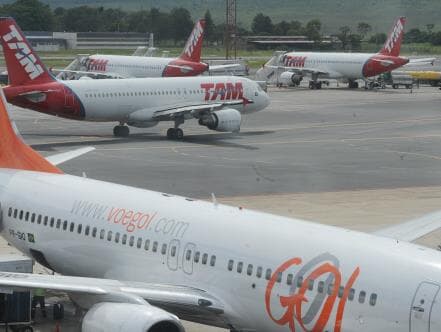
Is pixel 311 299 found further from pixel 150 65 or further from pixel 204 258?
pixel 150 65

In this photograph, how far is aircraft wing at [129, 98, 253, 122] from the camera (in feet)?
237

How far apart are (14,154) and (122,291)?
10642 millimetres

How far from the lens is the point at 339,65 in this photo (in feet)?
426

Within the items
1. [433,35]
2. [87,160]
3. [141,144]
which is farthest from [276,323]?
[433,35]

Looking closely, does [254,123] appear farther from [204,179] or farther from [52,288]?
[52,288]

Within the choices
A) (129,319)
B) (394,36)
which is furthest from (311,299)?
(394,36)

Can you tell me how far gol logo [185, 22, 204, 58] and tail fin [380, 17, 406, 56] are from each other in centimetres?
2485

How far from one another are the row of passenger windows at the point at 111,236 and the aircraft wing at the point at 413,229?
577 centimetres

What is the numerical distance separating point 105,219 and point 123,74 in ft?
313

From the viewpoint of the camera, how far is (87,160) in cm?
6125

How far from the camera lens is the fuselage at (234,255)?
850 inches

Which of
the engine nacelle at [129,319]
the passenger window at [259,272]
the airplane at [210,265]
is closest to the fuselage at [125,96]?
the airplane at [210,265]

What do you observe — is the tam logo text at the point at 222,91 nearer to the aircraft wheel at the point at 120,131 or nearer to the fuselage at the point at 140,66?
the aircraft wheel at the point at 120,131

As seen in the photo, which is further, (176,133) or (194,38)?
(194,38)
